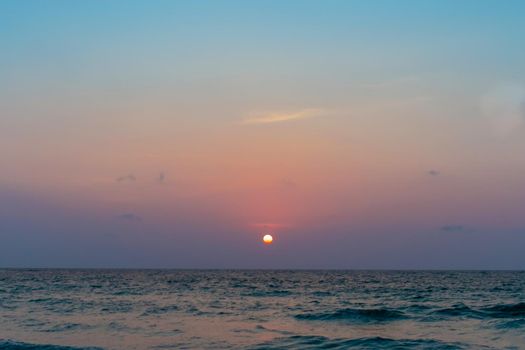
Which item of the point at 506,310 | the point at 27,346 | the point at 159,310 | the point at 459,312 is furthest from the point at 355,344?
the point at 506,310

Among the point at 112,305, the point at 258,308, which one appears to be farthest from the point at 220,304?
the point at 112,305

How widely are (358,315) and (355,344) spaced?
42.2 feet

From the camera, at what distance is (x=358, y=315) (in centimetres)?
4025

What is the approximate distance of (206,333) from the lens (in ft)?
99.9

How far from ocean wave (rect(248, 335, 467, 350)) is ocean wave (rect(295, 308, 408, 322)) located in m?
8.80

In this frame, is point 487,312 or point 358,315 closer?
point 358,315

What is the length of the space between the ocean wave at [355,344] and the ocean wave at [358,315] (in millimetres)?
8802

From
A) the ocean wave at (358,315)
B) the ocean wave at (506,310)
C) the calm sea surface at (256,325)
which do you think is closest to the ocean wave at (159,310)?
the calm sea surface at (256,325)

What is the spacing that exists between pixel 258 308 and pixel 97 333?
662 inches

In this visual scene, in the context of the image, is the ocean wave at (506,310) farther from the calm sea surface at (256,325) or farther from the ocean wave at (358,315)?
the ocean wave at (358,315)

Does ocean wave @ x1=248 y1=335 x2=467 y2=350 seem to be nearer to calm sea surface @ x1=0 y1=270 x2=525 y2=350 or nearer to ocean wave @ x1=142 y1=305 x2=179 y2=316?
calm sea surface @ x1=0 y1=270 x2=525 y2=350

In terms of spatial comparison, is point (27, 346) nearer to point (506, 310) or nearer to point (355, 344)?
point (355, 344)

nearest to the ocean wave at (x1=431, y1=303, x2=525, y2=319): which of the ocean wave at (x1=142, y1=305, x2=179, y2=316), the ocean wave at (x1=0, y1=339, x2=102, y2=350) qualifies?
the ocean wave at (x1=142, y1=305, x2=179, y2=316)

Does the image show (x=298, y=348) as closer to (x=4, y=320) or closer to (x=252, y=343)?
(x=252, y=343)
